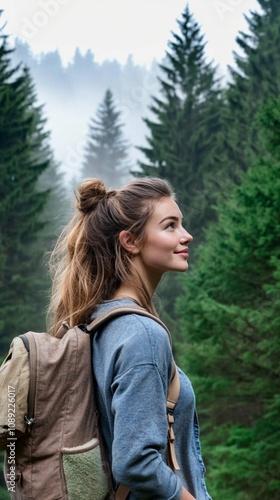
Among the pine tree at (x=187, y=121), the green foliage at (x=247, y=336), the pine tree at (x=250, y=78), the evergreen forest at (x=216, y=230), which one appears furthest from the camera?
the pine tree at (x=187, y=121)

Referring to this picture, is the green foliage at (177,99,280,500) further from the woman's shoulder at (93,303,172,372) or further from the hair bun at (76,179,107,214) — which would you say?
the woman's shoulder at (93,303,172,372)

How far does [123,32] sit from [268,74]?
158 meters

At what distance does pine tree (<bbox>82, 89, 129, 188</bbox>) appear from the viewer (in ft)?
195

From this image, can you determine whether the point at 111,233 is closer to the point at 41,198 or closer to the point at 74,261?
the point at 74,261

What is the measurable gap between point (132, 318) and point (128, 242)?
0.32m

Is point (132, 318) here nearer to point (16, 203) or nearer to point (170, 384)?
point (170, 384)

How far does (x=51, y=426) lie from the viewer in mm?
1973

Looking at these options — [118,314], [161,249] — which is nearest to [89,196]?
[161,249]

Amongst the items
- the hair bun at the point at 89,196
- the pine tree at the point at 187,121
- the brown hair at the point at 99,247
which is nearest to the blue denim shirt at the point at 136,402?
the brown hair at the point at 99,247

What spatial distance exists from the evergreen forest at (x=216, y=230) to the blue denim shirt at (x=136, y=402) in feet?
24.8

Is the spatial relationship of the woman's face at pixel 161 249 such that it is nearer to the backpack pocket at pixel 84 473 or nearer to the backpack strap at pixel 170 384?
the backpack strap at pixel 170 384

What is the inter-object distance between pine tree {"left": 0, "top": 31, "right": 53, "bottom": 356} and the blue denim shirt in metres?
24.6

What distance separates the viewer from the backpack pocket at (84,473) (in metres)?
1.94

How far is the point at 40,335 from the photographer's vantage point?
6.75 feet
